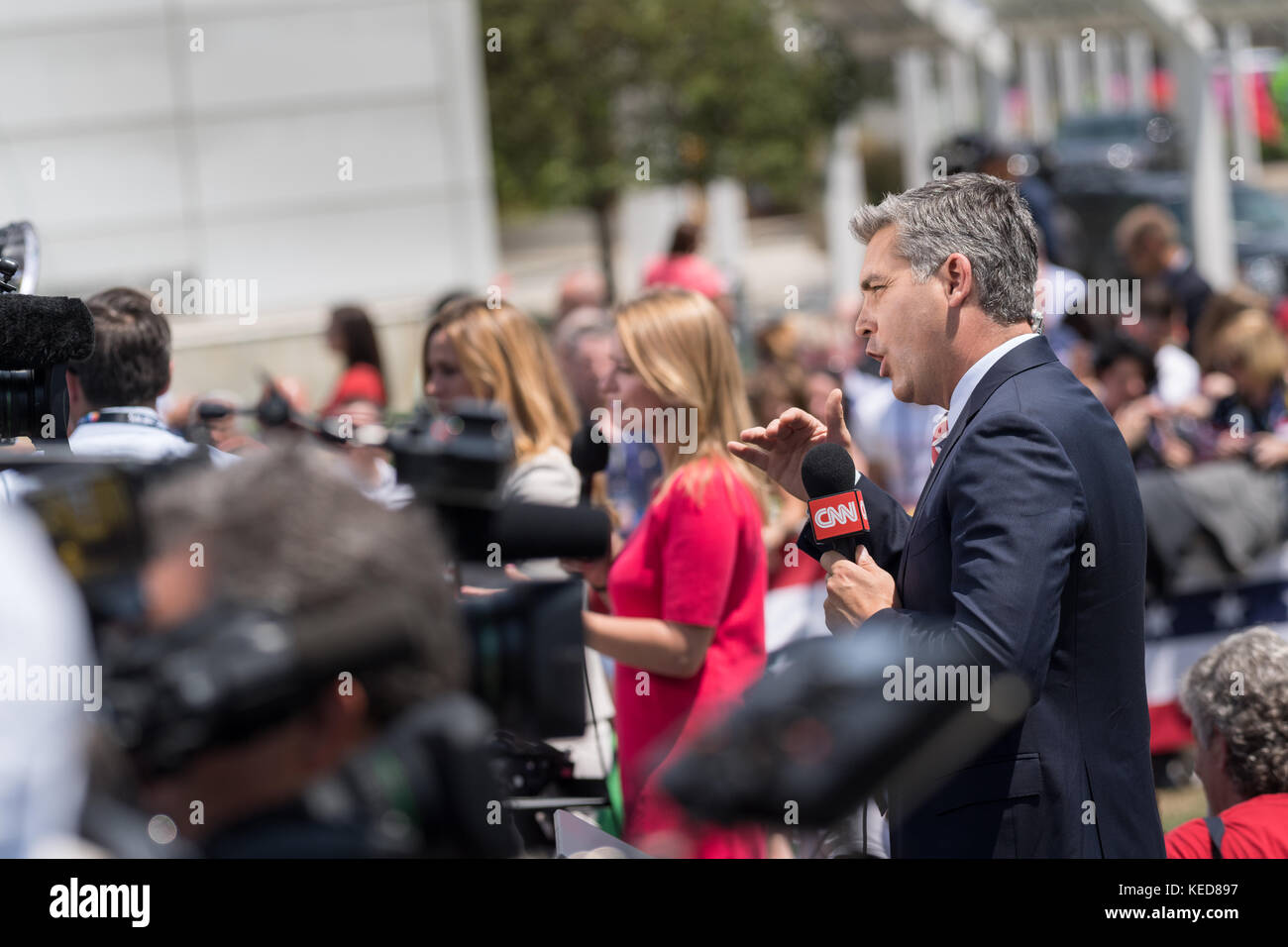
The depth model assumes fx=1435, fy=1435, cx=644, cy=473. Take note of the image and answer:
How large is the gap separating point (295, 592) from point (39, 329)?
1.38 meters

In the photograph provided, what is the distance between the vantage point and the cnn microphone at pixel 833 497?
2473 millimetres

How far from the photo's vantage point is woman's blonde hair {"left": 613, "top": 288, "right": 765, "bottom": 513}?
3387 millimetres

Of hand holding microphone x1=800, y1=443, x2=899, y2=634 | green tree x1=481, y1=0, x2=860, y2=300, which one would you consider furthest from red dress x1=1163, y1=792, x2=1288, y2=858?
green tree x1=481, y1=0, x2=860, y2=300

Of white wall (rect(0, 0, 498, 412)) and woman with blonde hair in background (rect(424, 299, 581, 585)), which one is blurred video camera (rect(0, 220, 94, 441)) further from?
white wall (rect(0, 0, 498, 412))

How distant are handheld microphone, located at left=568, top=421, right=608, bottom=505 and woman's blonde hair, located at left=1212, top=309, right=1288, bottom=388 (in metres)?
3.61

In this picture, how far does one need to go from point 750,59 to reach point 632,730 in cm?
1469

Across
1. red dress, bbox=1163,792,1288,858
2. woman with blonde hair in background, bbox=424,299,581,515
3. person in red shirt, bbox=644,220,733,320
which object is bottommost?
red dress, bbox=1163,792,1288,858

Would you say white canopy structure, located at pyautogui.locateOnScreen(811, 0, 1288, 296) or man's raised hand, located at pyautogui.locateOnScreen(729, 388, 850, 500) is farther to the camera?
white canopy structure, located at pyautogui.locateOnScreen(811, 0, 1288, 296)

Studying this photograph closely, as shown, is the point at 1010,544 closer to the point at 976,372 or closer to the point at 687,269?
the point at 976,372

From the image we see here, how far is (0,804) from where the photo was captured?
1.41m

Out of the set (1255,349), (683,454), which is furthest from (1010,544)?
(1255,349)

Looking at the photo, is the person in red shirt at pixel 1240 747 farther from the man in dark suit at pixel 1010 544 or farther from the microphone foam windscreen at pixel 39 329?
the microphone foam windscreen at pixel 39 329

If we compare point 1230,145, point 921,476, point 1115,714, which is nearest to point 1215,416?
point 921,476

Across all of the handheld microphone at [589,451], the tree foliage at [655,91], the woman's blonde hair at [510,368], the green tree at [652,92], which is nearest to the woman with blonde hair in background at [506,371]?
the woman's blonde hair at [510,368]
